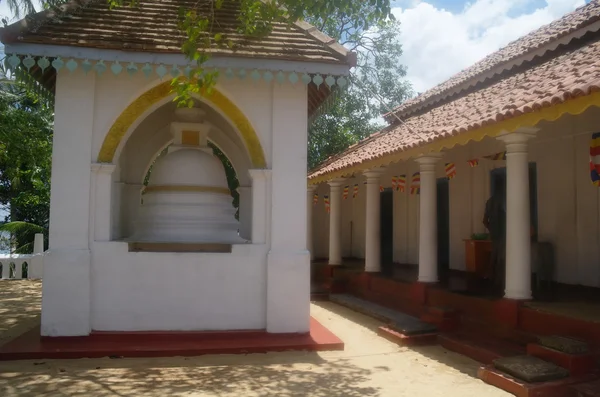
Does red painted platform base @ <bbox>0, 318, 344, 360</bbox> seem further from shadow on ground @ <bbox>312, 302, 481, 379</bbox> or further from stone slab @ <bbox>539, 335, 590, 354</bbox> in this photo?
stone slab @ <bbox>539, 335, 590, 354</bbox>

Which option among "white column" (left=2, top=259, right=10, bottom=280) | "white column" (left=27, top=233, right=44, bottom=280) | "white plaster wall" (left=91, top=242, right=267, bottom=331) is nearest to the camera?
"white plaster wall" (left=91, top=242, right=267, bottom=331)

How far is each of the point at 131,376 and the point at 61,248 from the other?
2050mm

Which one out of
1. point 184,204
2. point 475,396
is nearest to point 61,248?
point 184,204

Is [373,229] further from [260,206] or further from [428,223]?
[260,206]

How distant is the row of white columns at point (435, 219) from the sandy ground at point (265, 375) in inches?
49.7

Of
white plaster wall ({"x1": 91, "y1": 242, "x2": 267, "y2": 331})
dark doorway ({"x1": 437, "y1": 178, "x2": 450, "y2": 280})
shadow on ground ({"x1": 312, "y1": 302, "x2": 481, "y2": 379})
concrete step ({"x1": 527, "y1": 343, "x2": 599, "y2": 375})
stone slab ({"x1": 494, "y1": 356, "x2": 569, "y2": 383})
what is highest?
dark doorway ({"x1": 437, "y1": 178, "x2": 450, "y2": 280})

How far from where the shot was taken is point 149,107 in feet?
22.3

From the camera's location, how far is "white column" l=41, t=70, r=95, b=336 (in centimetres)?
639

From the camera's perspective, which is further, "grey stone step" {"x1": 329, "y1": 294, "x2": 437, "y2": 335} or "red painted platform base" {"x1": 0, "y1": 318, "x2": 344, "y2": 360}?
"grey stone step" {"x1": 329, "y1": 294, "x2": 437, "y2": 335}

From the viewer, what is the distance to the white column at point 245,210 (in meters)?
9.02

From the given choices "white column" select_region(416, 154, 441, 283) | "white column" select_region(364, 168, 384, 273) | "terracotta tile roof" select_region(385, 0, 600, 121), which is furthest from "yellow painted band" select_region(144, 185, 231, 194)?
"terracotta tile roof" select_region(385, 0, 600, 121)

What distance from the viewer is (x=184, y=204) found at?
24.0ft

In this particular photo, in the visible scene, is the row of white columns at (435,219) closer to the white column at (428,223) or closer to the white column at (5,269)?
the white column at (428,223)

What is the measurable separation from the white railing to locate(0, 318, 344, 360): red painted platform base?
926 centimetres
